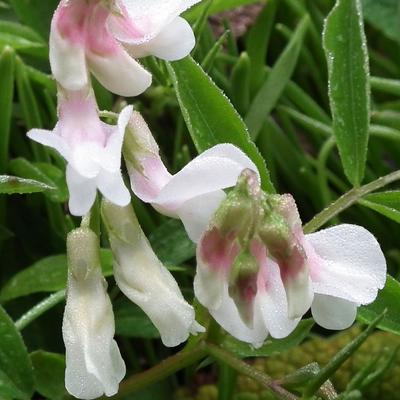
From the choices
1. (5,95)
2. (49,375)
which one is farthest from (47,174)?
(49,375)

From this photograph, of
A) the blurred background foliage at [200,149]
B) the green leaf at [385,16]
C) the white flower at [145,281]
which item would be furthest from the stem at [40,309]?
the green leaf at [385,16]

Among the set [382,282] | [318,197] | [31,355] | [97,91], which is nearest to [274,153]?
[318,197]

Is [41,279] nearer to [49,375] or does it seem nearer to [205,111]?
[49,375]

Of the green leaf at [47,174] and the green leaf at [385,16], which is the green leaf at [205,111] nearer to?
the green leaf at [47,174]

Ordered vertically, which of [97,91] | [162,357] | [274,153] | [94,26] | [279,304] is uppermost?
[94,26]

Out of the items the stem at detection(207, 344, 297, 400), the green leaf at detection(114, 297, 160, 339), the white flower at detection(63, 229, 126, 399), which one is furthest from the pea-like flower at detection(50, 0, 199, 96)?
the green leaf at detection(114, 297, 160, 339)

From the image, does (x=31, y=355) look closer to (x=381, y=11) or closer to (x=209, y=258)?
(x=209, y=258)

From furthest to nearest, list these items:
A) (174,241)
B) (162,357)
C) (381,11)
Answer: (381,11)
(162,357)
(174,241)
